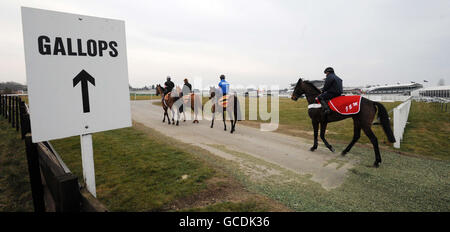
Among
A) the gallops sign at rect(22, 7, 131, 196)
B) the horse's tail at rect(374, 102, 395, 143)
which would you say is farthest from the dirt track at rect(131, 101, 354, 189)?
the gallops sign at rect(22, 7, 131, 196)

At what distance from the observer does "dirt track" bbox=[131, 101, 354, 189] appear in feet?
16.8

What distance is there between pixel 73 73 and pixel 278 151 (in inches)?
236

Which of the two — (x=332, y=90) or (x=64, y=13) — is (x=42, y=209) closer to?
(x=64, y=13)

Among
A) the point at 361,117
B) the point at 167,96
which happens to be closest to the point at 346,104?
the point at 361,117

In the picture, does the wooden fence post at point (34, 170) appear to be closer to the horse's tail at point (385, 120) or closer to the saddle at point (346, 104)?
the saddle at point (346, 104)

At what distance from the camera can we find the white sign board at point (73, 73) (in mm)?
1776

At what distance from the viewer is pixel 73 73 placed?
202 cm

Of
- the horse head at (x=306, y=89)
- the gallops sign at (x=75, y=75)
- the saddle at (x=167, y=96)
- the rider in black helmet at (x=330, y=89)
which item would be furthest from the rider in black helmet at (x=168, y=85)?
the gallops sign at (x=75, y=75)

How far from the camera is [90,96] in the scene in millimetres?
2166

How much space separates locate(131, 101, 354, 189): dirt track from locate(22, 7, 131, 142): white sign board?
165 inches

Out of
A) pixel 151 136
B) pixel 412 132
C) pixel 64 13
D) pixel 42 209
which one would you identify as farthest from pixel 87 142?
pixel 412 132

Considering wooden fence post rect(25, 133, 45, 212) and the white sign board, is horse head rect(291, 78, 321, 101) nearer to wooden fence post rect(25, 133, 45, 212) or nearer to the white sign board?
the white sign board

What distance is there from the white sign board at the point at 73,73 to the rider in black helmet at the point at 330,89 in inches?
234
